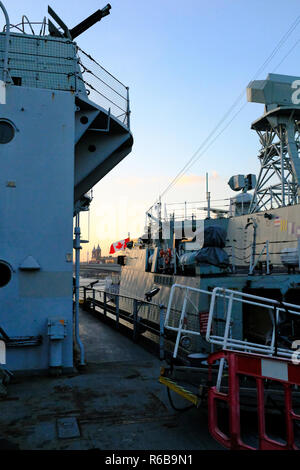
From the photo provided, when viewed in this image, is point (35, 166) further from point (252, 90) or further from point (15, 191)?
point (252, 90)

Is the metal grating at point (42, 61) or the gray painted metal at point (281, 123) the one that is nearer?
the metal grating at point (42, 61)

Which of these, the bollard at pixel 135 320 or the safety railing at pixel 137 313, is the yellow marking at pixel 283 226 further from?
the bollard at pixel 135 320

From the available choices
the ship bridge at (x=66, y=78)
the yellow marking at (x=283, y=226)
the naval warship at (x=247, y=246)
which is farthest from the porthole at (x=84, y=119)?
the yellow marking at (x=283, y=226)

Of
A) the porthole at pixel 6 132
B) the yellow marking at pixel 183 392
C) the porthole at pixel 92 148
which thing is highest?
the porthole at pixel 92 148

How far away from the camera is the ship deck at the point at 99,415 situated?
4168 mm

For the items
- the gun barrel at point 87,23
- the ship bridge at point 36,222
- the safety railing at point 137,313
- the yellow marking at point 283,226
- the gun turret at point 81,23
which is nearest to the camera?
the ship bridge at point 36,222

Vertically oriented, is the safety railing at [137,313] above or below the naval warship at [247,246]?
below

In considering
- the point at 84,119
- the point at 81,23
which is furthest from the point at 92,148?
the point at 81,23

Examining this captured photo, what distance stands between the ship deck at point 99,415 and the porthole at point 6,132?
4.72 metres

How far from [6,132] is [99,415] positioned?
5.61 metres

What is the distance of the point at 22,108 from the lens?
7.26 metres

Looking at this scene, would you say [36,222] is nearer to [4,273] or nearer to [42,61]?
[4,273]

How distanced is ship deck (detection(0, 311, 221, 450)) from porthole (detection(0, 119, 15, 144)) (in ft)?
15.5

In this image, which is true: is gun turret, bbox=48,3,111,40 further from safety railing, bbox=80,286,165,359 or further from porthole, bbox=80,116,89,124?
safety railing, bbox=80,286,165,359
